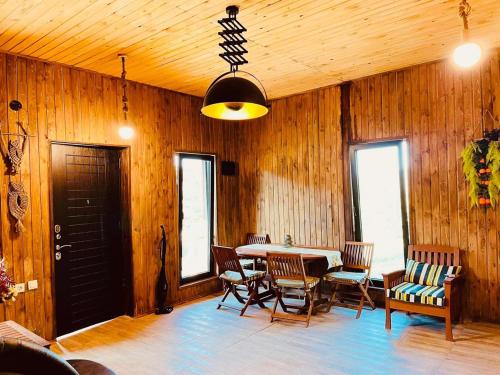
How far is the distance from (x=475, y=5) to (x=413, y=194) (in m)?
2.30

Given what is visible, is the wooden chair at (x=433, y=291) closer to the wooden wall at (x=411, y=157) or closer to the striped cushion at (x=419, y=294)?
the striped cushion at (x=419, y=294)

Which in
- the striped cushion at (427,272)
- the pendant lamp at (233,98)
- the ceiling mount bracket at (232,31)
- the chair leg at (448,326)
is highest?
the ceiling mount bracket at (232,31)

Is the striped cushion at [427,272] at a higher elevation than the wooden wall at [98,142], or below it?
below

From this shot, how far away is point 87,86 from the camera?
4.41m

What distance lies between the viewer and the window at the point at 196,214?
5559 millimetres

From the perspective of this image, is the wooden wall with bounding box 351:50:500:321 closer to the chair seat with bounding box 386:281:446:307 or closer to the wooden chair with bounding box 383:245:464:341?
the wooden chair with bounding box 383:245:464:341

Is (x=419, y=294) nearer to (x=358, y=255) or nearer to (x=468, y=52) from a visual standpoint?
(x=358, y=255)

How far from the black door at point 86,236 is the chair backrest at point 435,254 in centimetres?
376

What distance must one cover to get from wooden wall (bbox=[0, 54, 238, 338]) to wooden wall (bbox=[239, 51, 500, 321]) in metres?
0.80

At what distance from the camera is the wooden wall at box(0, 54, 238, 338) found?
3803mm

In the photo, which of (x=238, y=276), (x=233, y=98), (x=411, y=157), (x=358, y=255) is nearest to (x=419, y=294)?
(x=358, y=255)

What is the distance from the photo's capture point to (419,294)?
3928 millimetres

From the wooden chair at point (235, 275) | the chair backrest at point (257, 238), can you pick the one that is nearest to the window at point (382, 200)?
the chair backrest at point (257, 238)

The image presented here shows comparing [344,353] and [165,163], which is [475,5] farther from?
[165,163]
